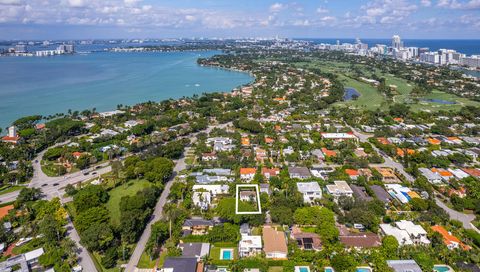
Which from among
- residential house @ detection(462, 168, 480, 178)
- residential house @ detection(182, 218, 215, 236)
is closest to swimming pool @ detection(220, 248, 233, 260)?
residential house @ detection(182, 218, 215, 236)

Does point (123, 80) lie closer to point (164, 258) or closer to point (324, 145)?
point (324, 145)

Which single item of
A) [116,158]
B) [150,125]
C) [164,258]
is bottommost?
[164,258]

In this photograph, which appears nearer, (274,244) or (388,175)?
(274,244)

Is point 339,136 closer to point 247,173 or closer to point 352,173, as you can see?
point 352,173

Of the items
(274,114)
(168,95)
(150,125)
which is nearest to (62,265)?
(150,125)

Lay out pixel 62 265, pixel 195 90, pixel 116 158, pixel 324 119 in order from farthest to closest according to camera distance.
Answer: pixel 195 90
pixel 324 119
pixel 116 158
pixel 62 265

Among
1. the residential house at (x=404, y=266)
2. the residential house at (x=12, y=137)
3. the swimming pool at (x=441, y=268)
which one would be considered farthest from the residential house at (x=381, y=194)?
the residential house at (x=12, y=137)

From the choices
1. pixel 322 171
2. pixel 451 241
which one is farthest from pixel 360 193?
pixel 451 241

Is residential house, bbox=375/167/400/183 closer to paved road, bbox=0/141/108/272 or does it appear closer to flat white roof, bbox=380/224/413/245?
flat white roof, bbox=380/224/413/245
